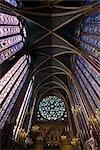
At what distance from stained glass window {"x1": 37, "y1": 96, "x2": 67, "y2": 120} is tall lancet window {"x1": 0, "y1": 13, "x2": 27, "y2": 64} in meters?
10.4

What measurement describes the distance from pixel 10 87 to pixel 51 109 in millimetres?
12501

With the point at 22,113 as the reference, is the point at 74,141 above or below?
below

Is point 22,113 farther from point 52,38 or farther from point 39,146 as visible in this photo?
point 52,38

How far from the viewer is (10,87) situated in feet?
63.0

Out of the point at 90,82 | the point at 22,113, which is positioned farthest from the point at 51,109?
the point at 90,82

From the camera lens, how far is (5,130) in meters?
18.4

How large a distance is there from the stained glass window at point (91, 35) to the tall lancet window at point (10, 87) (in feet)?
18.8

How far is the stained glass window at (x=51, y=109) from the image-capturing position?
99.2 feet

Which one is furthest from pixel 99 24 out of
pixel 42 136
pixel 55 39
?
pixel 42 136

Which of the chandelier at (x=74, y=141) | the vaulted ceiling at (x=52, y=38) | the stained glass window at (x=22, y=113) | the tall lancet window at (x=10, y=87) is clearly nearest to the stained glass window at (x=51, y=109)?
the vaulted ceiling at (x=52, y=38)

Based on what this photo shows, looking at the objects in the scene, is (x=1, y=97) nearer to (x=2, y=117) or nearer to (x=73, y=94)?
(x=2, y=117)

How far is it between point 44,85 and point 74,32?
385 inches

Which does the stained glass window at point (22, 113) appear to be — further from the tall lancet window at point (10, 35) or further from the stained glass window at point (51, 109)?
the tall lancet window at point (10, 35)

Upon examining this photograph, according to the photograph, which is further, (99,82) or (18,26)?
(18,26)
